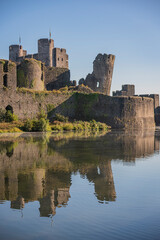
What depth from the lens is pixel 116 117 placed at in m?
40.2

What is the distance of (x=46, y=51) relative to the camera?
187ft

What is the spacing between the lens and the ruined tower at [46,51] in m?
56.8

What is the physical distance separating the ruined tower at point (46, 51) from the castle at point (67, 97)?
1087 cm

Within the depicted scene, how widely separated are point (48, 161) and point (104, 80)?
117 ft

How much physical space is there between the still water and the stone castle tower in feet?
157

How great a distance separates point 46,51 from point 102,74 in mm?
16082

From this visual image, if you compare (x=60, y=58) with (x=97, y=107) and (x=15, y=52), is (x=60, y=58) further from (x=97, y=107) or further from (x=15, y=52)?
(x=97, y=107)

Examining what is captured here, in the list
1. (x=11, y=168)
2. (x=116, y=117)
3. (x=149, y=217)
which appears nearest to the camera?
(x=149, y=217)

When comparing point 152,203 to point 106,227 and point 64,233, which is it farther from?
point 64,233

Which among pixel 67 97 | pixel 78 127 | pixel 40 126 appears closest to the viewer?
pixel 40 126

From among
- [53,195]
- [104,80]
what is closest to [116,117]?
[104,80]

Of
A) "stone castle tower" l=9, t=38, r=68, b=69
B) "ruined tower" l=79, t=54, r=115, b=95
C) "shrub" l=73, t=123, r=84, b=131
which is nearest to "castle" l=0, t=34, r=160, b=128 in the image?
"ruined tower" l=79, t=54, r=115, b=95

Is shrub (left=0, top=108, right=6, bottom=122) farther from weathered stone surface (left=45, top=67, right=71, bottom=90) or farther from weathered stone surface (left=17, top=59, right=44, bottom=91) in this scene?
weathered stone surface (left=45, top=67, right=71, bottom=90)

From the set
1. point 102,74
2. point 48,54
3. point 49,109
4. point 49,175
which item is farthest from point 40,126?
point 48,54
